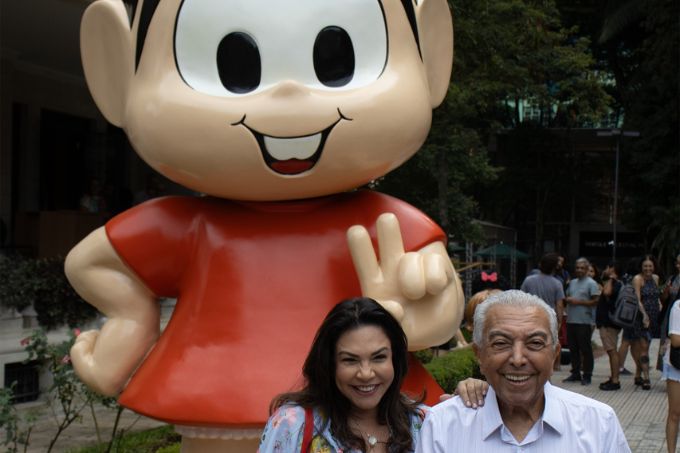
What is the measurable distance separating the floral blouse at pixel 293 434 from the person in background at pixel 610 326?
8.62 m

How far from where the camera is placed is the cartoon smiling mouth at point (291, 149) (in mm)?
3914

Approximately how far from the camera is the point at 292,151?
13.0ft

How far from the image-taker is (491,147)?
101ft

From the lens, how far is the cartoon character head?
154 inches

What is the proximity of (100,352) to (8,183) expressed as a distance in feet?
26.9

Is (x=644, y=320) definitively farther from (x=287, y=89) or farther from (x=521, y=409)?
(x=521, y=409)

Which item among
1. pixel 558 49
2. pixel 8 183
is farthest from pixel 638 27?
pixel 8 183

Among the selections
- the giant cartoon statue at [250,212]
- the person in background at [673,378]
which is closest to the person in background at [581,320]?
the person in background at [673,378]

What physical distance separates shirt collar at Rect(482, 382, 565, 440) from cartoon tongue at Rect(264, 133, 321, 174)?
1878mm

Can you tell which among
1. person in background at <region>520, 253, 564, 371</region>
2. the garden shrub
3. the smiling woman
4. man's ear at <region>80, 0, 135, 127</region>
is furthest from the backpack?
the smiling woman

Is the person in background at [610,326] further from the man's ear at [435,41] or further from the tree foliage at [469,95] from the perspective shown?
the man's ear at [435,41]

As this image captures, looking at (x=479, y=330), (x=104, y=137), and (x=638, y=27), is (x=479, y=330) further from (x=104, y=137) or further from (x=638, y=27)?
(x=638, y=27)

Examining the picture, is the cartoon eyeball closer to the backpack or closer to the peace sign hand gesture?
the peace sign hand gesture

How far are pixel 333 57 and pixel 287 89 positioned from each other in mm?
314
